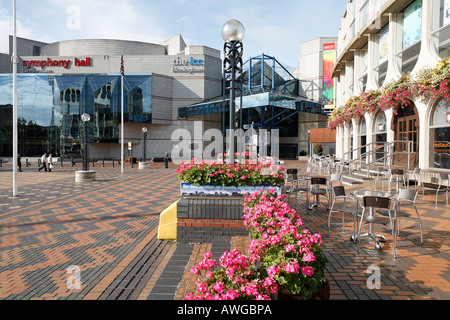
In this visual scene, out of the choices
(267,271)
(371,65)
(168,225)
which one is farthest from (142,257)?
(371,65)

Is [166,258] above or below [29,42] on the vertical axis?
below

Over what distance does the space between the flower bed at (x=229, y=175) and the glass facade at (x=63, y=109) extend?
36409 millimetres

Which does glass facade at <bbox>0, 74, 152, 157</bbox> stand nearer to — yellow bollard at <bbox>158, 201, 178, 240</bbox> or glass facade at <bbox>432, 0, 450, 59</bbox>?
glass facade at <bbox>432, 0, 450, 59</bbox>

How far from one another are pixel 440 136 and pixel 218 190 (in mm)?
9900

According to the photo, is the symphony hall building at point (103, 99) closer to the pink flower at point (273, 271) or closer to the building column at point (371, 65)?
the building column at point (371, 65)

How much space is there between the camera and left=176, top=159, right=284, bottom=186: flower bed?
529cm

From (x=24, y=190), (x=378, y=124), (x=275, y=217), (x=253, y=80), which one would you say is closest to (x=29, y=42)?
(x=253, y=80)

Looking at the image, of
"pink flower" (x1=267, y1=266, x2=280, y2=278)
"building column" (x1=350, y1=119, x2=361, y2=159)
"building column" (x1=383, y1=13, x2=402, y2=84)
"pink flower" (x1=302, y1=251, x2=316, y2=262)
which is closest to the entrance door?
"building column" (x1=383, y1=13, x2=402, y2=84)

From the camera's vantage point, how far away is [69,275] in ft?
13.0

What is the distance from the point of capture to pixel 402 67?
13.3m

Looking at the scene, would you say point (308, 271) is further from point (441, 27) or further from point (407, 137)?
point (407, 137)

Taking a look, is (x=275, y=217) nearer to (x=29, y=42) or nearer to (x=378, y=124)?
(x=378, y=124)

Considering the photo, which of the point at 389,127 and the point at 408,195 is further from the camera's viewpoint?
the point at 389,127

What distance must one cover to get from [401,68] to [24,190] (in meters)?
17.9
